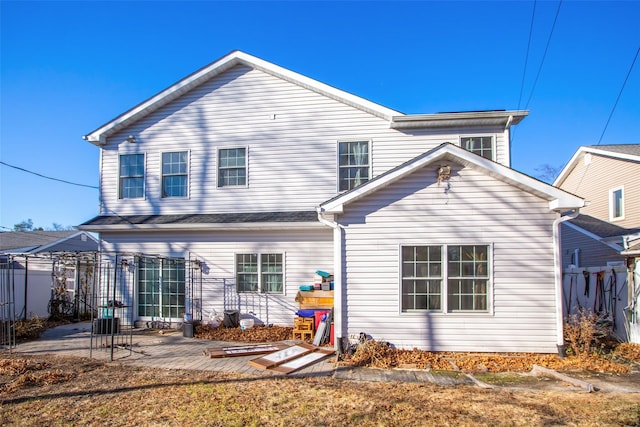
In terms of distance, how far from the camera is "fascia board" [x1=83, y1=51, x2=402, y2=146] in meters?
12.3

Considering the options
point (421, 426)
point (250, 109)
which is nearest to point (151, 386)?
point (421, 426)

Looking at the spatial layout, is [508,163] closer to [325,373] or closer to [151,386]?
[325,373]

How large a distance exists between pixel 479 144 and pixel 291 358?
8205 mm

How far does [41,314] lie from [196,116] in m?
9.51

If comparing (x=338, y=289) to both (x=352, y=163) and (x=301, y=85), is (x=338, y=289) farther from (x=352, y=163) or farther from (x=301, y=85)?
(x=301, y=85)

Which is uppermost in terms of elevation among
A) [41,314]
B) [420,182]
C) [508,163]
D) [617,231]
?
[508,163]

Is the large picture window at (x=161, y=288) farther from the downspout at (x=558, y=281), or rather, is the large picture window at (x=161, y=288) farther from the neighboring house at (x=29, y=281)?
the downspout at (x=558, y=281)

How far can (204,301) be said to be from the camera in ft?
40.3

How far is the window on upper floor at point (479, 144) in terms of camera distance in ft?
39.3

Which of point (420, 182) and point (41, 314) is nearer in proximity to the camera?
point (420, 182)

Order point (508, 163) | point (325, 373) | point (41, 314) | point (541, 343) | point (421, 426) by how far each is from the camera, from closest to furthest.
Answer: point (421, 426) < point (325, 373) < point (541, 343) < point (508, 163) < point (41, 314)

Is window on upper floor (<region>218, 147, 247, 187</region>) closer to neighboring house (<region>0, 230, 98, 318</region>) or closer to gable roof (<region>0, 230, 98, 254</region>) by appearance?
neighboring house (<region>0, 230, 98, 318</region>)

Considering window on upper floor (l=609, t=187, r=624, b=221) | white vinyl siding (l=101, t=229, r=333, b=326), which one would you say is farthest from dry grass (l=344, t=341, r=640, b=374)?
window on upper floor (l=609, t=187, r=624, b=221)

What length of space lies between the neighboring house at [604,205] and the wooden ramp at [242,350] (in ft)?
40.0
